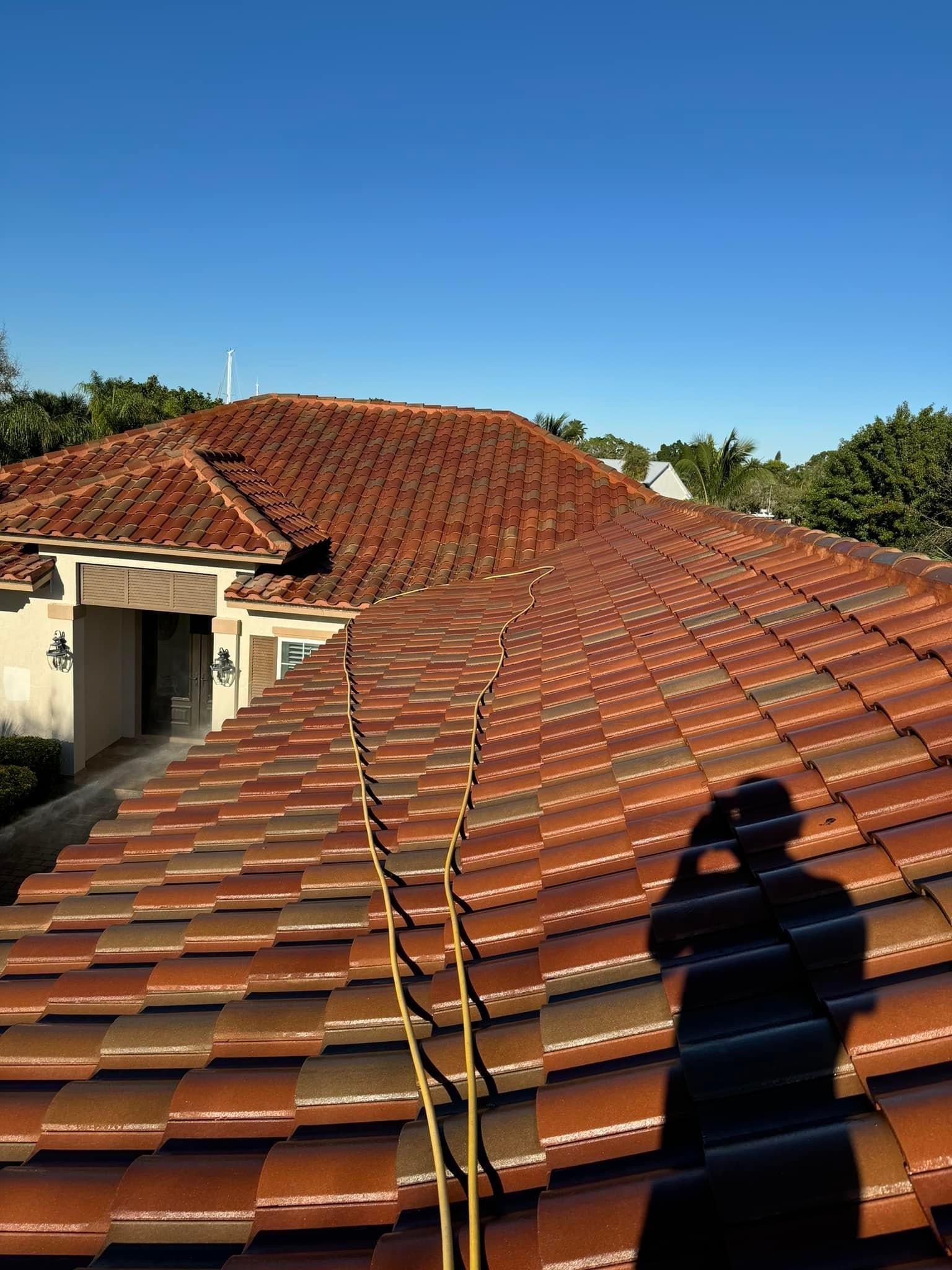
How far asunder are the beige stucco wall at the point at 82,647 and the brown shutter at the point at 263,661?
0.10m

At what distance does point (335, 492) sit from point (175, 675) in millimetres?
4505

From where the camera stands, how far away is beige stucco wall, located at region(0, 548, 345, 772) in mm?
11992

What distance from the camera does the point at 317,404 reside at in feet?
57.8

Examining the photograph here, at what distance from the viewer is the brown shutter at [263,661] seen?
39.7ft

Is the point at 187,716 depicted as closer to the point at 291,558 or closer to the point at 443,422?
the point at 291,558

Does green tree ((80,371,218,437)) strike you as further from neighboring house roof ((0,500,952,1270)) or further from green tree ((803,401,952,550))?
green tree ((803,401,952,550))

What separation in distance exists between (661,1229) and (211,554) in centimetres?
1079

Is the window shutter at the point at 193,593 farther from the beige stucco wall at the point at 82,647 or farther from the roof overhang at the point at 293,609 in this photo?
the roof overhang at the point at 293,609

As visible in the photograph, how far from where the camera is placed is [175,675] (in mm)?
15430

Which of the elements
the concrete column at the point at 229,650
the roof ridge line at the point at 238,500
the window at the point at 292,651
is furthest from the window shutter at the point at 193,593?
the window at the point at 292,651

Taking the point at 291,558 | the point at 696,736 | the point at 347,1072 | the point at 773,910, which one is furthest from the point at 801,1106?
the point at 291,558

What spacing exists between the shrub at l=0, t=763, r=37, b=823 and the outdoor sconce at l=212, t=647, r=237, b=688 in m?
2.87

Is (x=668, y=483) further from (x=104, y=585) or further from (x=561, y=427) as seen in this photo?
(x=104, y=585)

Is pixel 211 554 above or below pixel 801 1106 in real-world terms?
above
